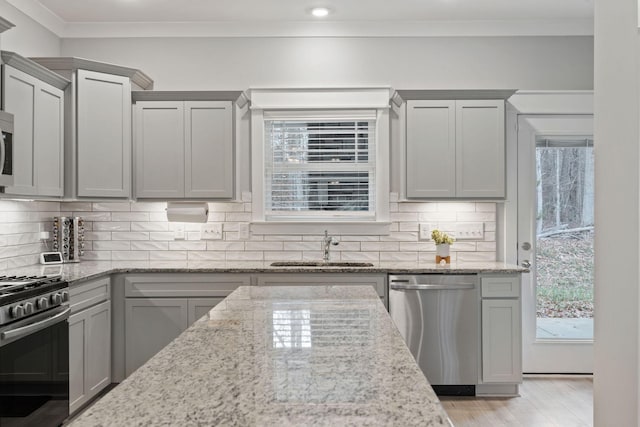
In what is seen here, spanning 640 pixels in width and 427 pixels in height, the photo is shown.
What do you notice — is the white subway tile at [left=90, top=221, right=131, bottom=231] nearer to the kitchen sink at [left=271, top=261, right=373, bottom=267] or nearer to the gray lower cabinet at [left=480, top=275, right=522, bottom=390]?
the kitchen sink at [left=271, top=261, right=373, bottom=267]

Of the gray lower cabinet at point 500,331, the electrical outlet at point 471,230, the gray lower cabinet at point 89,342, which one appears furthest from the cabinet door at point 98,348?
the electrical outlet at point 471,230

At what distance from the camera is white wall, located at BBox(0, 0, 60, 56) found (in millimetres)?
3809

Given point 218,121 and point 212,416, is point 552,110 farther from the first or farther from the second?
point 212,416

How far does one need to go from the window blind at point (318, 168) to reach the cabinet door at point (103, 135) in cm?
112

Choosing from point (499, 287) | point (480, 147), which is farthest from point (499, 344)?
point (480, 147)

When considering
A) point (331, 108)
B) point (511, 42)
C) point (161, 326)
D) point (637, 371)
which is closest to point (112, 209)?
point (161, 326)

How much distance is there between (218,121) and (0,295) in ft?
6.89

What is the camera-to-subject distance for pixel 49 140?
147 inches

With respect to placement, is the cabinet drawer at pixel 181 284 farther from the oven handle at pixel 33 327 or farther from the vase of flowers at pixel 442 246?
the vase of flowers at pixel 442 246

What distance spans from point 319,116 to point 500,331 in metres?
2.17

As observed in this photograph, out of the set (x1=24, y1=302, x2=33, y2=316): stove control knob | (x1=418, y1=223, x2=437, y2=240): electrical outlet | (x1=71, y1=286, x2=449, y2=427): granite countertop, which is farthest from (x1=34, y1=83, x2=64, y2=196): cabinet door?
(x1=418, y1=223, x2=437, y2=240): electrical outlet

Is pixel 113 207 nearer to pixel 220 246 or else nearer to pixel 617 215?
pixel 220 246

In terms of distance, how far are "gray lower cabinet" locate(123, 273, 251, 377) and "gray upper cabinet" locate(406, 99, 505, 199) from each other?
5.53ft

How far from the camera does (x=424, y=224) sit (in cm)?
455
